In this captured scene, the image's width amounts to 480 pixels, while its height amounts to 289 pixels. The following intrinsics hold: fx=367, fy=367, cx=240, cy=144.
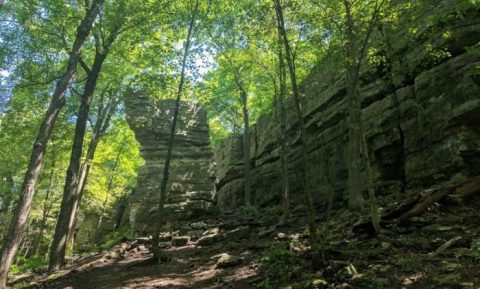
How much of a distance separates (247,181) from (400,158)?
12.2 metres

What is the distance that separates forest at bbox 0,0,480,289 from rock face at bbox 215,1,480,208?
0.23 feet

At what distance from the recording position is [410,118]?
16.8 meters

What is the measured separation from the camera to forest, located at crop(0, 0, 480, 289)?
1055 cm

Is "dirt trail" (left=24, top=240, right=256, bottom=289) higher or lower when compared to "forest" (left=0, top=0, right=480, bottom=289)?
lower

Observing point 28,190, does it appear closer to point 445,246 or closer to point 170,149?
point 170,149

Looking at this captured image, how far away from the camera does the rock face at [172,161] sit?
25469 millimetres

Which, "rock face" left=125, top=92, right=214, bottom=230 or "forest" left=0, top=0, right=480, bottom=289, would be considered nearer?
"forest" left=0, top=0, right=480, bottom=289

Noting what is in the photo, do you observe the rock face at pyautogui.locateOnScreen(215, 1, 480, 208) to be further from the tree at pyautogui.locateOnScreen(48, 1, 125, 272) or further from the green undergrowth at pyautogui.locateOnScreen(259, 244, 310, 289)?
the tree at pyautogui.locateOnScreen(48, 1, 125, 272)

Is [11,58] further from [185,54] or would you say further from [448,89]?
[448,89]

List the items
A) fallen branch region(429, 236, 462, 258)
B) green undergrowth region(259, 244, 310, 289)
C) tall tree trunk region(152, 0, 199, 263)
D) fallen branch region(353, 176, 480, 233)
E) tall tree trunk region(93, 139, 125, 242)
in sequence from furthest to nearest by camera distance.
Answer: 1. tall tree trunk region(93, 139, 125, 242)
2. tall tree trunk region(152, 0, 199, 263)
3. fallen branch region(353, 176, 480, 233)
4. green undergrowth region(259, 244, 310, 289)
5. fallen branch region(429, 236, 462, 258)

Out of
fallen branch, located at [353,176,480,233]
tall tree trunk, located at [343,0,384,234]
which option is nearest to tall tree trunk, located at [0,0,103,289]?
tall tree trunk, located at [343,0,384,234]

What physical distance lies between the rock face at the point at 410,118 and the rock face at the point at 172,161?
19.0 feet

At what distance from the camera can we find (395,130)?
17484mm

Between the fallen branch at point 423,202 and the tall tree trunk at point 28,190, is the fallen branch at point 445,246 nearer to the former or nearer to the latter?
the fallen branch at point 423,202
